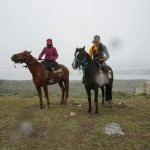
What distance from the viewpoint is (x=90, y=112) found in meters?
15.3

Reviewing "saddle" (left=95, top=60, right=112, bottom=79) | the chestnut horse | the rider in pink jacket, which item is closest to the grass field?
the chestnut horse

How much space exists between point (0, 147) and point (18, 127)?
2.05 metres

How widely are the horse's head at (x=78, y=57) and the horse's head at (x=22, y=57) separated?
347 centimetres

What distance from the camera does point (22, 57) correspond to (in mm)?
16047

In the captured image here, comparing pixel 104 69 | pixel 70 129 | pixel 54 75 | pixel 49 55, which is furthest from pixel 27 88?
pixel 70 129

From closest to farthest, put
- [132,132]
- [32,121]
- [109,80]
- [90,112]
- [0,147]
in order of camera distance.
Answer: [0,147] < [132,132] < [32,121] < [90,112] < [109,80]

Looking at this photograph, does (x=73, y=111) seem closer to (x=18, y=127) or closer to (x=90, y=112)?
(x=90, y=112)

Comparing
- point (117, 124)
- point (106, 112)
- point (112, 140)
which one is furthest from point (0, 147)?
point (106, 112)

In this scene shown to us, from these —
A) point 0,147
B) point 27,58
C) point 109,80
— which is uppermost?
point 27,58

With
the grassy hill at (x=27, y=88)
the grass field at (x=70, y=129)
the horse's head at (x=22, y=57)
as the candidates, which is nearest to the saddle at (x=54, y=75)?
the horse's head at (x=22, y=57)

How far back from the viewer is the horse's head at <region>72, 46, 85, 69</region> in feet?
44.7

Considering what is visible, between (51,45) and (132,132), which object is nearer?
(132,132)

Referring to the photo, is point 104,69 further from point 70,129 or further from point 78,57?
point 70,129

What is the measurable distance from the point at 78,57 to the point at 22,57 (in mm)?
3636
